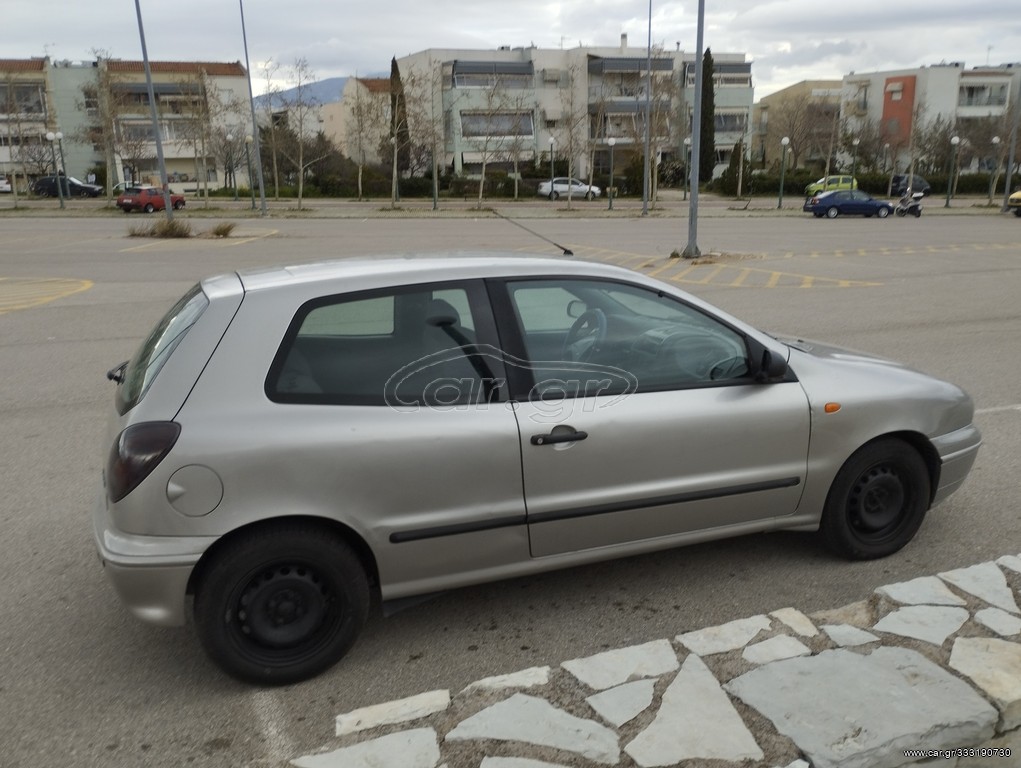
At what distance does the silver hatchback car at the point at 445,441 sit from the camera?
122 inches

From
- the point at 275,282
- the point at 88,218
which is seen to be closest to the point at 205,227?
the point at 88,218

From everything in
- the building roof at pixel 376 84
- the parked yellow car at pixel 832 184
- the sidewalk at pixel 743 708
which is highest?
the building roof at pixel 376 84

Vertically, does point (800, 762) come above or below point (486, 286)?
below

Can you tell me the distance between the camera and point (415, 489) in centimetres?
329

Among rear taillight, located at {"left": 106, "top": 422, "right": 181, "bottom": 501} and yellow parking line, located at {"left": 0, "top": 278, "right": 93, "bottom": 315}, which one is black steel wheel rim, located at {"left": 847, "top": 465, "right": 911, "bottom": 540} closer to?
rear taillight, located at {"left": 106, "top": 422, "right": 181, "bottom": 501}

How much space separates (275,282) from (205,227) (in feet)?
106

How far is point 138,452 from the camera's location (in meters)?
3.06

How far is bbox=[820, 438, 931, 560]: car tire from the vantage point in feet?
13.3

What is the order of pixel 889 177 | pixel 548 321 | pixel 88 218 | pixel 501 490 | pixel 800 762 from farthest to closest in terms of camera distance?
pixel 889 177, pixel 88 218, pixel 548 321, pixel 501 490, pixel 800 762

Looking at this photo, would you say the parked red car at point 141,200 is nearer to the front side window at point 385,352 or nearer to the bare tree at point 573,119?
the bare tree at point 573,119

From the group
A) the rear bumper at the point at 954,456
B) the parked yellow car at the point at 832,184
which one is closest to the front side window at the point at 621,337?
the rear bumper at the point at 954,456

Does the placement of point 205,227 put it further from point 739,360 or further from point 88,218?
point 739,360

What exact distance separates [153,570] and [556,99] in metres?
74.9

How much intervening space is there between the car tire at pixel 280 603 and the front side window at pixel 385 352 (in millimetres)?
541
